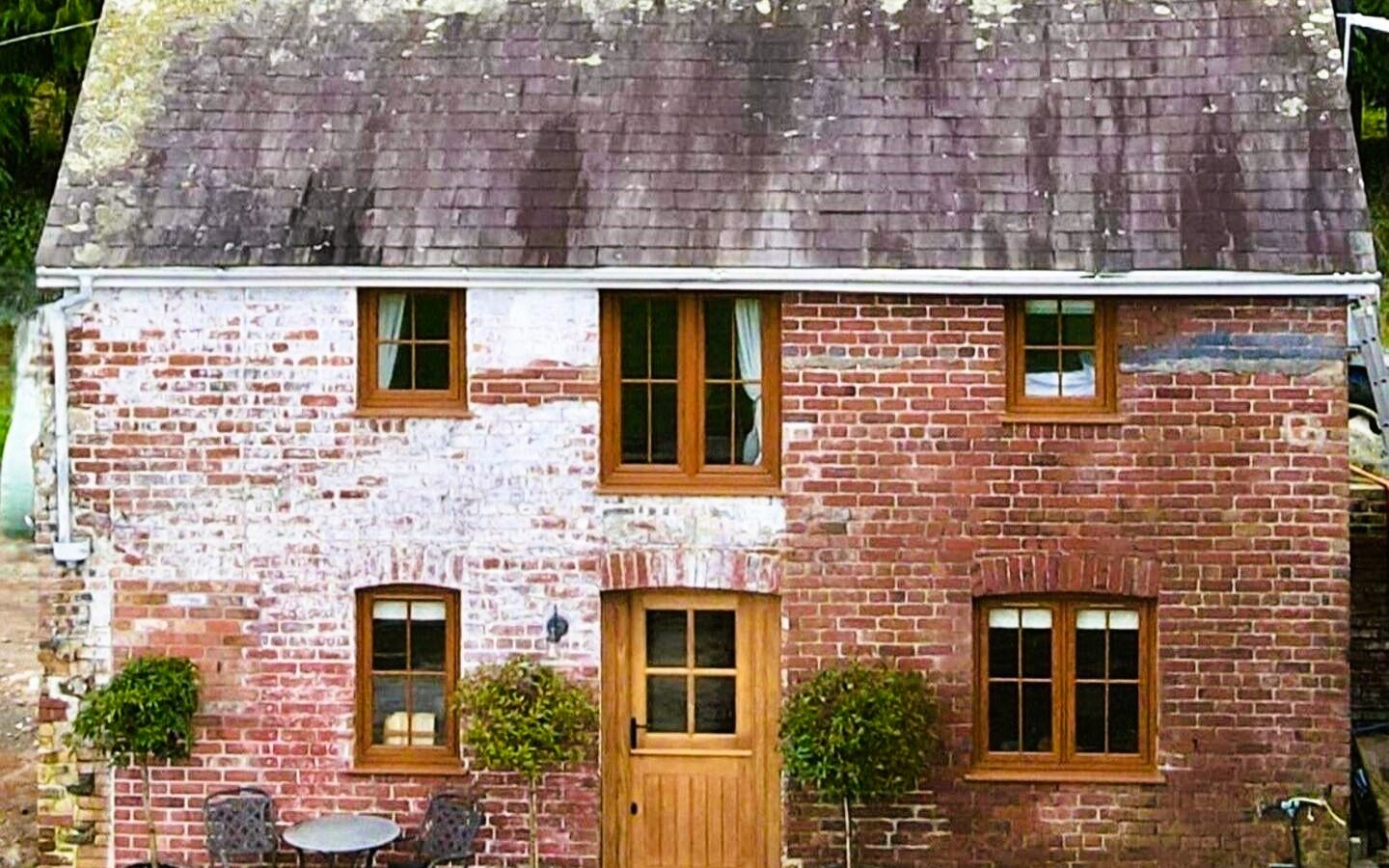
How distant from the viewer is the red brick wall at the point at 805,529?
1492 cm

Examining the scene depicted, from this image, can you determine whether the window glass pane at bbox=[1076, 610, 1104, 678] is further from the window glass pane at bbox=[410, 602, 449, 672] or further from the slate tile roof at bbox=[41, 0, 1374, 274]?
the window glass pane at bbox=[410, 602, 449, 672]

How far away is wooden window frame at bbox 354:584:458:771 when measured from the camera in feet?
50.4

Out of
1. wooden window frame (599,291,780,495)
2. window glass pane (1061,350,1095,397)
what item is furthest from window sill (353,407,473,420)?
window glass pane (1061,350,1095,397)

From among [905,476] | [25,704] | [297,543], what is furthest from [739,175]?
[25,704]

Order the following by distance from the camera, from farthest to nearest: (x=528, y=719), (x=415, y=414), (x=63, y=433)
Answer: (x=63, y=433) < (x=415, y=414) < (x=528, y=719)

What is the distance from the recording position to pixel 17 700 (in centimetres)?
2039

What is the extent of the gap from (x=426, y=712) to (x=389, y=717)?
11.1 inches

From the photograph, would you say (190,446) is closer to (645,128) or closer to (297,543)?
(297,543)

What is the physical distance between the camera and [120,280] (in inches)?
600

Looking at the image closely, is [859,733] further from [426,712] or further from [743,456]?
[426,712]

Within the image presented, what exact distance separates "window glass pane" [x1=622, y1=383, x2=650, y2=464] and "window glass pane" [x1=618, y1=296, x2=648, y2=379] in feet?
0.35

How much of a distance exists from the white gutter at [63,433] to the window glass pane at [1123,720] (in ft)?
25.0

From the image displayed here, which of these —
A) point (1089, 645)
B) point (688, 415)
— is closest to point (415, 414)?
point (688, 415)

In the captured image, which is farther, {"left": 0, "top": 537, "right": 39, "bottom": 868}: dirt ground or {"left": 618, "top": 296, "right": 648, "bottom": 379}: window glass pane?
{"left": 0, "top": 537, "right": 39, "bottom": 868}: dirt ground
